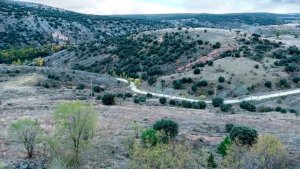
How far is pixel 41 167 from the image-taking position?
127 ft

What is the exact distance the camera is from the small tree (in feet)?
132

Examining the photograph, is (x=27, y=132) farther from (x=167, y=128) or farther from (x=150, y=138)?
(x=167, y=128)

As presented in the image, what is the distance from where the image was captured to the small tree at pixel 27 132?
4022 cm

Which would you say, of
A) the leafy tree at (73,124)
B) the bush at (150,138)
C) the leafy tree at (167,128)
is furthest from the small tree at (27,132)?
the leafy tree at (167,128)

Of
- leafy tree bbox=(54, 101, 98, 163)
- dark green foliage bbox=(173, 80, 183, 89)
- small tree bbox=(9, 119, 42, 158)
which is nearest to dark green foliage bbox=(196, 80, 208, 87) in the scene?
dark green foliage bbox=(173, 80, 183, 89)

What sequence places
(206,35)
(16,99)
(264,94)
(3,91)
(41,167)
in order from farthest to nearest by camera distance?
1. (206,35)
2. (264,94)
3. (3,91)
4. (16,99)
5. (41,167)

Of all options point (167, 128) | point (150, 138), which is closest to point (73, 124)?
point (150, 138)

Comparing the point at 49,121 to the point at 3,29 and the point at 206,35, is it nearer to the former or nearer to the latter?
the point at 206,35

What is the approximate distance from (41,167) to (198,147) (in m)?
16.0

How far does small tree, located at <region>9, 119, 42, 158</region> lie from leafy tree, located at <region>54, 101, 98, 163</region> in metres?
2.11

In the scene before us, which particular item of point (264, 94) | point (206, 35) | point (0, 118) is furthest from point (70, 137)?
point (206, 35)

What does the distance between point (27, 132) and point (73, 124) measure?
4434 mm

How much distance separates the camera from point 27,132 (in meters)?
41.1

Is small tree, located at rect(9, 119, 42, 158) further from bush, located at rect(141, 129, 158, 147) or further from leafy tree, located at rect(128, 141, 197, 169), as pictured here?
leafy tree, located at rect(128, 141, 197, 169)
